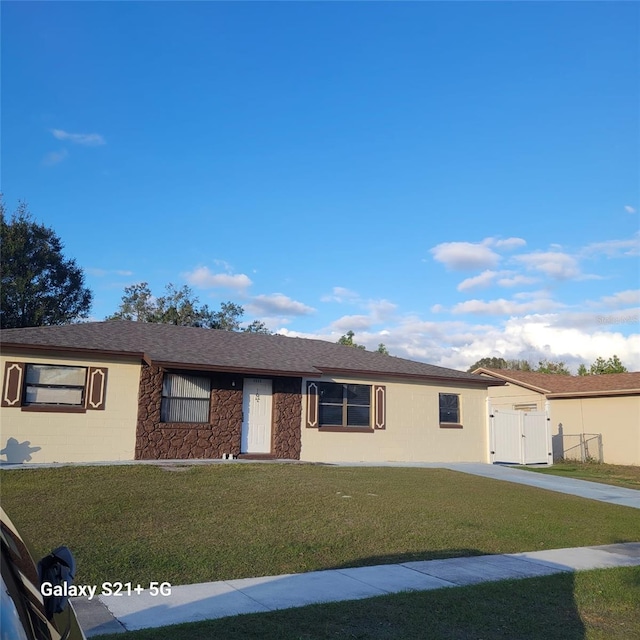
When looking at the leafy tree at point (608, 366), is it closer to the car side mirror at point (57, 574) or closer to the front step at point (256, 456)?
the front step at point (256, 456)

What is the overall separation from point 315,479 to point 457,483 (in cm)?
356

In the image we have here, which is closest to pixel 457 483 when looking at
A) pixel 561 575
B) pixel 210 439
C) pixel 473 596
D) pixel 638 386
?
pixel 210 439

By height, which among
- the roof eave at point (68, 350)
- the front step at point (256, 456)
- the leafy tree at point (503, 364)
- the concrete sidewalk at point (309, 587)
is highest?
the leafy tree at point (503, 364)

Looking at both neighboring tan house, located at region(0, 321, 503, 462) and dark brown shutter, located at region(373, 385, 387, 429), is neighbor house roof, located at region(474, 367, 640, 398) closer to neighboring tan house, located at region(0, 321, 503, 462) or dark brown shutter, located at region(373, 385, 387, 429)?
neighboring tan house, located at region(0, 321, 503, 462)

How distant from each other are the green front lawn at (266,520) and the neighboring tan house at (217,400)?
8.42 feet

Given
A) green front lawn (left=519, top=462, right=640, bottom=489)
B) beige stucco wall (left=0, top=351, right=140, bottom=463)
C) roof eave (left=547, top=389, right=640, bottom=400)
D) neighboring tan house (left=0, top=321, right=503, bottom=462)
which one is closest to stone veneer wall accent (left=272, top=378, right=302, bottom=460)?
neighboring tan house (left=0, top=321, right=503, bottom=462)

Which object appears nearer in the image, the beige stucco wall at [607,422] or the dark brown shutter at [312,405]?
the dark brown shutter at [312,405]

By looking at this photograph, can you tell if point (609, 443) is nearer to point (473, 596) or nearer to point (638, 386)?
point (638, 386)

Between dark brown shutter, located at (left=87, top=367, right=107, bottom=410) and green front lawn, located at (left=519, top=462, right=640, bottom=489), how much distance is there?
13.3m

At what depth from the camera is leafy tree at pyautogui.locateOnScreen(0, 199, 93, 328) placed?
108ft

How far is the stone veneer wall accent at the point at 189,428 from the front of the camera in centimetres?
1691

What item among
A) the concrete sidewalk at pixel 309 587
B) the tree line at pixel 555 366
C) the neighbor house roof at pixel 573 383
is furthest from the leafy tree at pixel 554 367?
the concrete sidewalk at pixel 309 587

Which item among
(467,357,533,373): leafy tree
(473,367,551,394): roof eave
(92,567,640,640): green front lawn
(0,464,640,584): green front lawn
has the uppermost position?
(467,357,533,373): leafy tree

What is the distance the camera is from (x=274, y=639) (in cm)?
505
